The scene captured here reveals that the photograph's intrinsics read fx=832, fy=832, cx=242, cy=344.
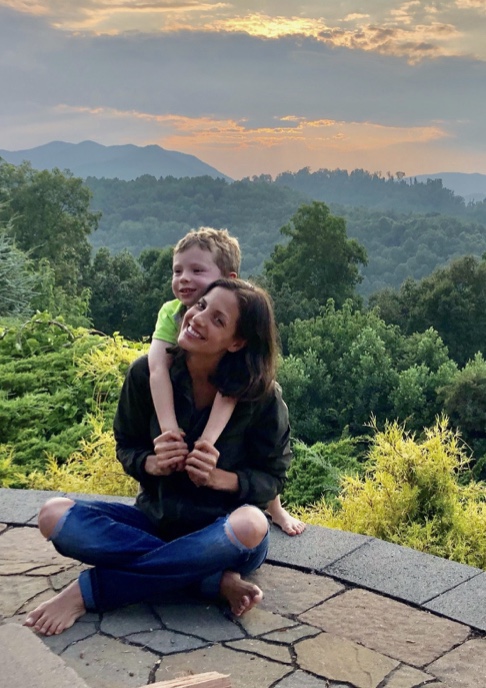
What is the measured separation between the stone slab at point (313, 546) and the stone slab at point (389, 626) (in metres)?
0.24

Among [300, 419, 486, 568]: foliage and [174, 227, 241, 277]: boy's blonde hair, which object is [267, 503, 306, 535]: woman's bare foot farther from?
[174, 227, 241, 277]: boy's blonde hair

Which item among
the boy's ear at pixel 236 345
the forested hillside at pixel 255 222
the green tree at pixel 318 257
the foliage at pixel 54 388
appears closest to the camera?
the boy's ear at pixel 236 345

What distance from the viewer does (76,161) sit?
237ft

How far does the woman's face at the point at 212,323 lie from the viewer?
2.62m

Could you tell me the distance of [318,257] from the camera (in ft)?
86.9

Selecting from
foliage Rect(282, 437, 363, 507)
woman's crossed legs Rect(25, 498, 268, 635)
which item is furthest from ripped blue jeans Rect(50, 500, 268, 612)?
foliage Rect(282, 437, 363, 507)

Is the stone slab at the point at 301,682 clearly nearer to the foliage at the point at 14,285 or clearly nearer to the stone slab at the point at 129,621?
the stone slab at the point at 129,621

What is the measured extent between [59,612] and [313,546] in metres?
0.97

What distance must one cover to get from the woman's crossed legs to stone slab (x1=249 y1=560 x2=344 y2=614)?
14 cm

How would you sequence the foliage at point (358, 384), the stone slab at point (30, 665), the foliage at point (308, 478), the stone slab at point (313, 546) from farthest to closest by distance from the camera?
1. the foliage at point (358, 384)
2. the foliage at point (308, 478)
3. the stone slab at point (313, 546)
4. the stone slab at point (30, 665)

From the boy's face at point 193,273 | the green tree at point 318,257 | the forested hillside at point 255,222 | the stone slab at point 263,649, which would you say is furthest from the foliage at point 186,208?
the stone slab at point 263,649

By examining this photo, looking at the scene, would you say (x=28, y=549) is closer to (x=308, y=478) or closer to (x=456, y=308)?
(x=308, y=478)

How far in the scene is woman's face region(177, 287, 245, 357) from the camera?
2617mm

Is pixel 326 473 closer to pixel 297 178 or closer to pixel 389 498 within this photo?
pixel 389 498
